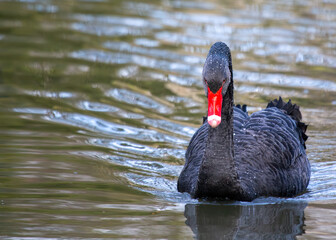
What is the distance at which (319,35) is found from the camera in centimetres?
1658

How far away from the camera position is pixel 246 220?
7.32m

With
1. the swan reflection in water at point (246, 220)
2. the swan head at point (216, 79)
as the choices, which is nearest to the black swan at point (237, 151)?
the swan head at point (216, 79)

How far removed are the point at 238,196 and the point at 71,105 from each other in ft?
14.9

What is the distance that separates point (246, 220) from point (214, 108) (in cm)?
134

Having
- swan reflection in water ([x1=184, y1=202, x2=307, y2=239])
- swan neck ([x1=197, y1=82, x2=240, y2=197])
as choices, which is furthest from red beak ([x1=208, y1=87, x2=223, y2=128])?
swan reflection in water ([x1=184, y1=202, x2=307, y2=239])

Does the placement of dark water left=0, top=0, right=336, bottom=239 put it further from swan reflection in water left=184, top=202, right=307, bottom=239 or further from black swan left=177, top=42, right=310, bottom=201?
black swan left=177, top=42, right=310, bottom=201

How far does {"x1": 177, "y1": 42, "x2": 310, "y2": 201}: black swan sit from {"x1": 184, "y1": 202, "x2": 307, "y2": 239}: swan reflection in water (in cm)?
15

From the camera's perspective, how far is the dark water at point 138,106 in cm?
722

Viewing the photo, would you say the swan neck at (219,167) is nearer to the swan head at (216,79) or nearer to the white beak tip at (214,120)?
the swan head at (216,79)

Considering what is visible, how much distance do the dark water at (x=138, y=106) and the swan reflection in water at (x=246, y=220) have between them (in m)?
0.02

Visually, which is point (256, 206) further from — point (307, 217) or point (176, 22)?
point (176, 22)

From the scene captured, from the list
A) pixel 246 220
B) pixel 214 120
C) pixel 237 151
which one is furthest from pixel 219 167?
pixel 214 120

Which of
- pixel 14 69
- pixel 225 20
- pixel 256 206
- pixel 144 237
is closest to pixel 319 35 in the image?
Answer: pixel 225 20

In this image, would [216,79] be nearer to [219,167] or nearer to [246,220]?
[219,167]
